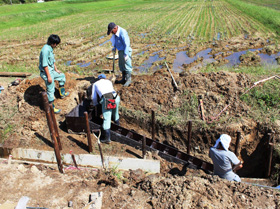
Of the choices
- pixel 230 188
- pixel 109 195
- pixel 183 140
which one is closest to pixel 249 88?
pixel 183 140

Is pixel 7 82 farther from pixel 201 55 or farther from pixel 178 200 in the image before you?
pixel 201 55

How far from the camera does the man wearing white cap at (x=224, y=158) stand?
3.79 meters

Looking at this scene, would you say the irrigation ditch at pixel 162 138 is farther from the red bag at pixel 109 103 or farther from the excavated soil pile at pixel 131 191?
the red bag at pixel 109 103

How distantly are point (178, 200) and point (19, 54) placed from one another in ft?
39.8

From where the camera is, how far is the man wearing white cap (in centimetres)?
379

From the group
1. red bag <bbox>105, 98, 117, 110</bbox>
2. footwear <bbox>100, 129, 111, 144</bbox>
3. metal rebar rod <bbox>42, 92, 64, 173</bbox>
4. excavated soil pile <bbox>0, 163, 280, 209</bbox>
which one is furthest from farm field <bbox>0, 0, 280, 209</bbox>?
red bag <bbox>105, 98, 117, 110</bbox>

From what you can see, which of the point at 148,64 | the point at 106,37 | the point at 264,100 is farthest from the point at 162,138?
the point at 106,37

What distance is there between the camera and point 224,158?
3.81 meters

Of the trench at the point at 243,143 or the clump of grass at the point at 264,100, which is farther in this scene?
the clump of grass at the point at 264,100

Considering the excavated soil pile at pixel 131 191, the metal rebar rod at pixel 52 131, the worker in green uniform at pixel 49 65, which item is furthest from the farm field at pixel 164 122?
the worker in green uniform at pixel 49 65

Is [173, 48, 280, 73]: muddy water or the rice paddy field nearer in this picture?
[173, 48, 280, 73]: muddy water

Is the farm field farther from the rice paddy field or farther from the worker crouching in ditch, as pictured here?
the worker crouching in ditch

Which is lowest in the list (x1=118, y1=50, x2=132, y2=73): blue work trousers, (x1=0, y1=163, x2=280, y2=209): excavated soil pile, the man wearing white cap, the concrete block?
the concrete block

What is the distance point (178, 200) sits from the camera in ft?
11.2
